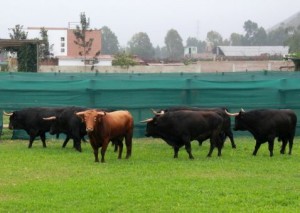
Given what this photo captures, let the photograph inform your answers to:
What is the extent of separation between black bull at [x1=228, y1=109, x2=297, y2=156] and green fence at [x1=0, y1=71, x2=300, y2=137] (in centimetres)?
380

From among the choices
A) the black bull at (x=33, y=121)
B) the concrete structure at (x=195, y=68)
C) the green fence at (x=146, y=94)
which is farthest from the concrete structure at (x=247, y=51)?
the black bull at (x=33, y=121)

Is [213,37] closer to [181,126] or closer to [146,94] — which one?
[146,94]

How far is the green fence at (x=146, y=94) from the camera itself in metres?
18.4

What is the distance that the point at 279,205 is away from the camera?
341 inches

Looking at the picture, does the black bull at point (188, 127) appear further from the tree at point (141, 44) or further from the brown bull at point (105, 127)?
the tree at point (141, 44)

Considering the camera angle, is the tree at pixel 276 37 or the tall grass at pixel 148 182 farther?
the tree at pixel 276 37

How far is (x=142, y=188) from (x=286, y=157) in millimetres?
5144

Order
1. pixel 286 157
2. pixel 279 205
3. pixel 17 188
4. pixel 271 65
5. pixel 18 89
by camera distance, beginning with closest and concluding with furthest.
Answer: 1. pixel 279 205
2. pixel 17 188
3. pixel 286 157
4. pixel 18 89
5. pixel 271 65

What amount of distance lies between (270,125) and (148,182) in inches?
191

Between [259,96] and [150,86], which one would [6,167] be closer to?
[150,86]

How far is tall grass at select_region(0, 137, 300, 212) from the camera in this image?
344 inches

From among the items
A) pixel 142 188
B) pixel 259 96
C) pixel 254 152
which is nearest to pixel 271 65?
pixel 259 96

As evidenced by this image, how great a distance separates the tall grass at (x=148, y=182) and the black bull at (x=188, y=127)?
37 cm

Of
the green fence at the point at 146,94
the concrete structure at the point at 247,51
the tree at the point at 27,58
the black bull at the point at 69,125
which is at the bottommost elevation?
the black bull at the point at 69,125
